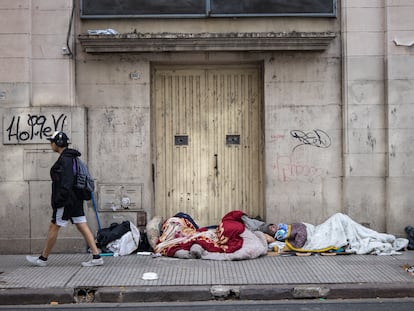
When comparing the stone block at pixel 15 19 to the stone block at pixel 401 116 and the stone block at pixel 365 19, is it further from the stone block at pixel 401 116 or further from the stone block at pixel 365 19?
the stone block at pixel 401 116

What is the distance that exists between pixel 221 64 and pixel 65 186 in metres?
3.49

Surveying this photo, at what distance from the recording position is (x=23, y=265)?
8.44m

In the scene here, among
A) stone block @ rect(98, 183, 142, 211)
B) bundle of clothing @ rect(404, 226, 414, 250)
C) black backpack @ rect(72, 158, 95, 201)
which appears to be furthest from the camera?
stone block @ rect(98, 183, 142, 211)

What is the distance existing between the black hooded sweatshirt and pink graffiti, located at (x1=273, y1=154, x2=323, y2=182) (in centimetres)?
336

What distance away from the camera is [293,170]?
31.3 ft

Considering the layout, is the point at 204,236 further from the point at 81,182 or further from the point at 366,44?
the point at 366,44

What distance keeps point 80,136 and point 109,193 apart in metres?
1.05

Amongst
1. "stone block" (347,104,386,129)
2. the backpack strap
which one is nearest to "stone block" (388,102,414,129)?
"stone block" (347,104,386,129)

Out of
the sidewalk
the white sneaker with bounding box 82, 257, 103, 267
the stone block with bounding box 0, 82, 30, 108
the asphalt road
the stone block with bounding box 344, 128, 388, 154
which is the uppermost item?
the stone block with bounding box 0, 82, 30, 108

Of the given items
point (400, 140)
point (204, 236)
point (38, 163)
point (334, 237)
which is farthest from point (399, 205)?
point (38, 163)

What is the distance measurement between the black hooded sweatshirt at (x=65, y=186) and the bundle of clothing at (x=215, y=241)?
164 centimetres

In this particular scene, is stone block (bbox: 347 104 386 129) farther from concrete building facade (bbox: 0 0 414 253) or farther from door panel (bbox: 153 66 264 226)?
door panel (bbox: 153 66 264 226)

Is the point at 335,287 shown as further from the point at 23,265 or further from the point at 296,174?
the point at 23,265

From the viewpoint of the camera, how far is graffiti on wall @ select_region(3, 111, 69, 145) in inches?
363
